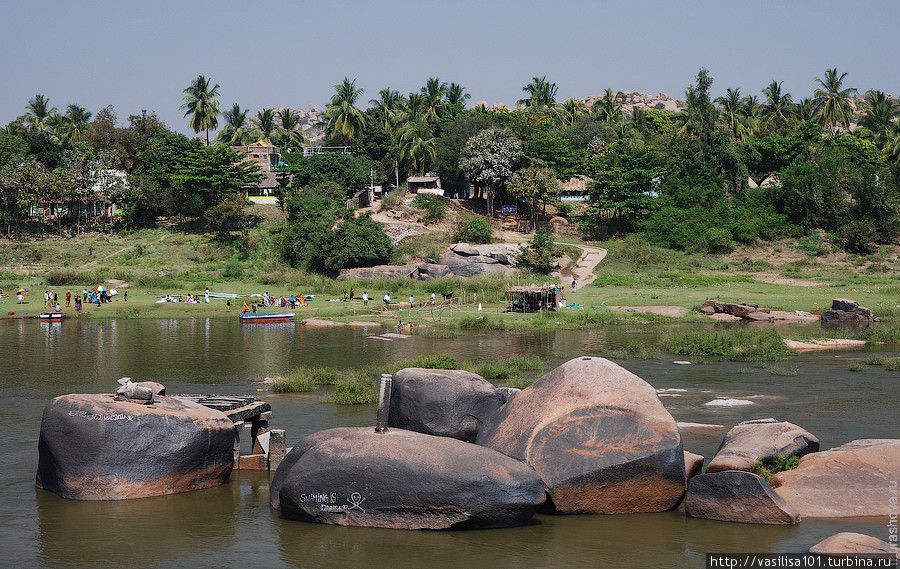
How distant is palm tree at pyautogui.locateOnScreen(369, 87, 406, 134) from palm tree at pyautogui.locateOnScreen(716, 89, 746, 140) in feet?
117

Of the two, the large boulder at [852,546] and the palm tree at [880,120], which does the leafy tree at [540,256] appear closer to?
the palm tree at [880,120]

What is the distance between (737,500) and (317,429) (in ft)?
38.0

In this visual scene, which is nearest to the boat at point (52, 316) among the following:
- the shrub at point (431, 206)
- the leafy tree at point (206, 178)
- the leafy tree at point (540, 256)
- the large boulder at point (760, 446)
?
the leafy tree at point (206, 178)

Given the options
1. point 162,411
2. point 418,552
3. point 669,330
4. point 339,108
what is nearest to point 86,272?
point 339,108

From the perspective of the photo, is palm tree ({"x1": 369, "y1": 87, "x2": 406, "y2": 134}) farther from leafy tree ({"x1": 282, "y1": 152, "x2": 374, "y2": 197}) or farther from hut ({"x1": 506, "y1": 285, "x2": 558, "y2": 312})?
hut ({"x1": 506, "y1": 285, "x2": 558, "y2": 312})

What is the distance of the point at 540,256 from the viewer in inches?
2783

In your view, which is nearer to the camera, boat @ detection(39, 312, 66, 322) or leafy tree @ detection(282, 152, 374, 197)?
boat @ detection(39, 312, 66, 322)

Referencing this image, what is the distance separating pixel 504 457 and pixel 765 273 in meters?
58.7

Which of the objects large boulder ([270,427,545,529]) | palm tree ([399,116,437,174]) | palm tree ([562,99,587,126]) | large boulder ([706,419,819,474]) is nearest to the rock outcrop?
large boulder ([706,419,819,474])

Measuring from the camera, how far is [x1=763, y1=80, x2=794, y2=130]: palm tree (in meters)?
107

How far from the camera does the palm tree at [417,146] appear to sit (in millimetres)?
95438

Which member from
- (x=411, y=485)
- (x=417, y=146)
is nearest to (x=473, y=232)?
(x=417, y=146)

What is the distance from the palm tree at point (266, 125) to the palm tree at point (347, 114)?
15563 mm

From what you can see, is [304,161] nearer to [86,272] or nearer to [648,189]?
[86,272]
